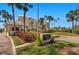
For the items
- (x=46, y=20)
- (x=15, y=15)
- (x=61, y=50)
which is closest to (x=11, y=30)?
(x=15, y=15)

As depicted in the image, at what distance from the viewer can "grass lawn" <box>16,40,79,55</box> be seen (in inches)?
120

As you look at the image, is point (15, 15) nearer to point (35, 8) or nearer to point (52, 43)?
point (35, 8)

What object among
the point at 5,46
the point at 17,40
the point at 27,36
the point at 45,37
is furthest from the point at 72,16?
the point at 5,46

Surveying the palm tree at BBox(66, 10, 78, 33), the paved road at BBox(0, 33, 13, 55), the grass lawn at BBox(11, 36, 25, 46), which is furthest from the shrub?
the palm tree at BBox(66, 10, 78, 33)

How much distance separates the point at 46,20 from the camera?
307 centimetres

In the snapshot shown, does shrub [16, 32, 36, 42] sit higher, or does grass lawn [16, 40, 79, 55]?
shrub [16, 32, 36, 42]

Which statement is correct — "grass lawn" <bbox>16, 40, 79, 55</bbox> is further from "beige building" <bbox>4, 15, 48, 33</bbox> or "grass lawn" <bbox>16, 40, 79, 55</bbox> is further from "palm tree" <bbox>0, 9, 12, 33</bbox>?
"palm tree" <bbox>0, 9, 12, 33</bbox>

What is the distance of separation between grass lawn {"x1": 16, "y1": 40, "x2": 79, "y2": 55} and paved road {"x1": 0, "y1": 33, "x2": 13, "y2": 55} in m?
0.09

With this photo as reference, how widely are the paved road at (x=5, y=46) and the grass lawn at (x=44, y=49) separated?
91 millimetres

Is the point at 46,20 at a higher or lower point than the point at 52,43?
higher

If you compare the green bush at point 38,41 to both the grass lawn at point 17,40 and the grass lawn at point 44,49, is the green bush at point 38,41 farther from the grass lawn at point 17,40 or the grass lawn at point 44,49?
the grass lawn at point 17,40

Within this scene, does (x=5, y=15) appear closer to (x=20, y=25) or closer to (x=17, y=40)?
(x=20, y=25)
